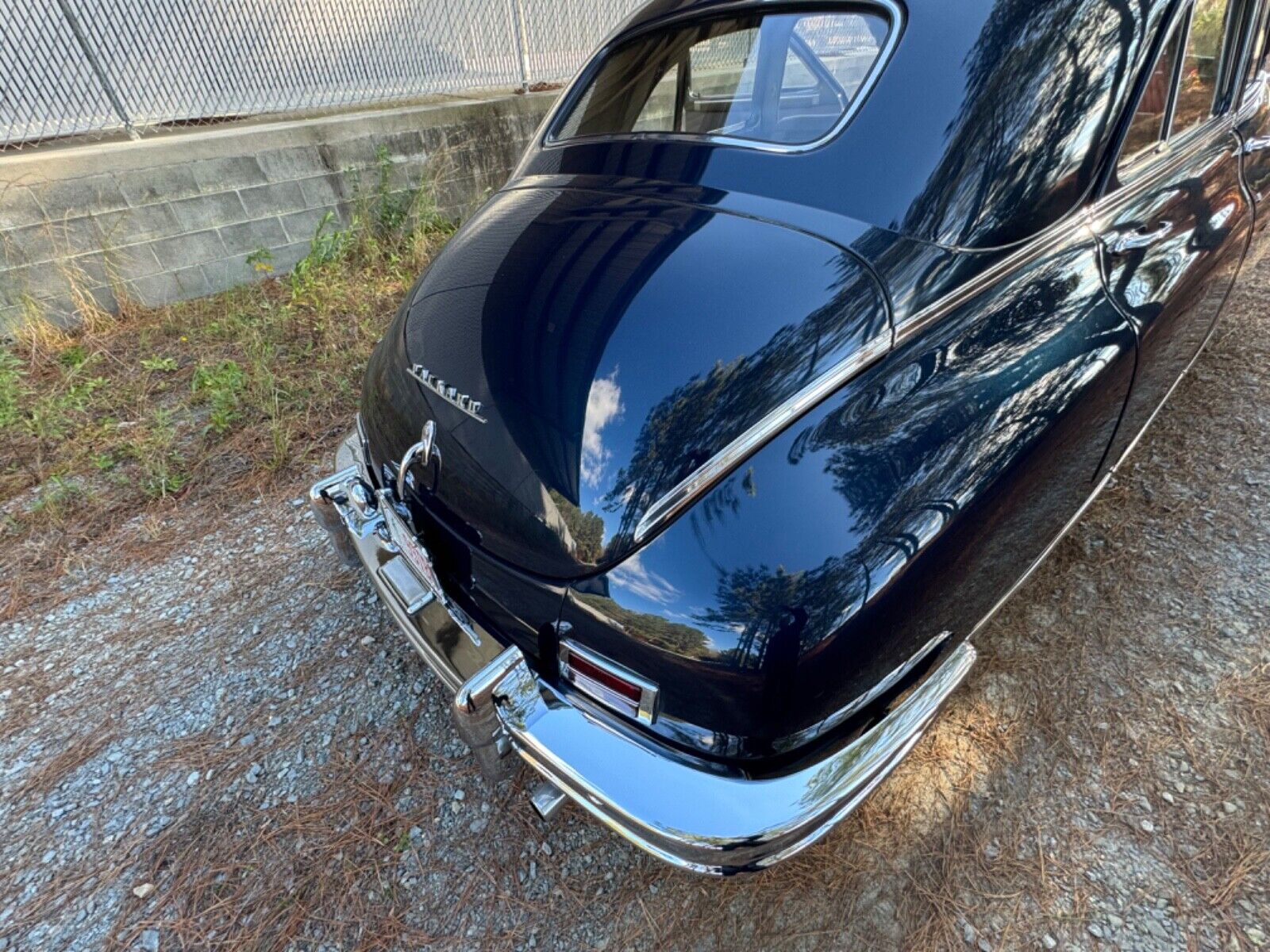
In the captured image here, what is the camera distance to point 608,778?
1204 millimetres

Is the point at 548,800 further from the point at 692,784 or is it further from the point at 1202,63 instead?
the point at 1202,63

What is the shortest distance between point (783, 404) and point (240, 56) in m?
5.22

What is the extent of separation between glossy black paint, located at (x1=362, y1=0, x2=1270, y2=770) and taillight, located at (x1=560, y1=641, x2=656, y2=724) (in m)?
0.03

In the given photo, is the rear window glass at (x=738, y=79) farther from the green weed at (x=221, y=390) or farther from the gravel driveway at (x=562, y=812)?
the green weed at (x=221, y=390)

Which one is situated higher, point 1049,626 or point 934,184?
point 934,184

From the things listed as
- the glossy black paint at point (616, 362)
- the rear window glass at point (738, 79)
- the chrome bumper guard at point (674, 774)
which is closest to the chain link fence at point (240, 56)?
the rear window glass at point (738, 79)

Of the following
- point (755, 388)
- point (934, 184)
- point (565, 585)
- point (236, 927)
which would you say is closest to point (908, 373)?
point (755, 388)

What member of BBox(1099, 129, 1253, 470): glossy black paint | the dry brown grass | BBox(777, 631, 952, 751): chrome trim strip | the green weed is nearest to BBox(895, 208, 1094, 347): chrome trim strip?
BBox(1099, 129, 1253, 470): glossy black paint

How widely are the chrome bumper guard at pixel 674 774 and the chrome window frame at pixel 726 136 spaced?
4.30 feet

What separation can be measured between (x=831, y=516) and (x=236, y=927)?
5.59ft

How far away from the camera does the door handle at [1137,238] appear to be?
1.70 meters

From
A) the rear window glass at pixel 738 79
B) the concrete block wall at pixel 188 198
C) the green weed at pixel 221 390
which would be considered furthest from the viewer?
the concrete block wall at pixel 188 198

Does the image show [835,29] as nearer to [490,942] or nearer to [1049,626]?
[1049,626]

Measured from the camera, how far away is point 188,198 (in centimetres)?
398
